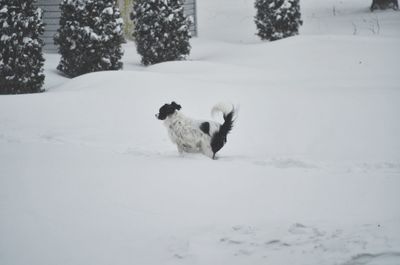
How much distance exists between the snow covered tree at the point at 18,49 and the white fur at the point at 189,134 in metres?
6.47

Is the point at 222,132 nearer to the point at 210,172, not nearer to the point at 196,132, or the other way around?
the point at 196,132

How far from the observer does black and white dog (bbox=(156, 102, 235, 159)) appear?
5.58 m

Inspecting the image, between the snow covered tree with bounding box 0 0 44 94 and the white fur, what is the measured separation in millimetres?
6474

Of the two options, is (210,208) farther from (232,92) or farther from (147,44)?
(147,44)

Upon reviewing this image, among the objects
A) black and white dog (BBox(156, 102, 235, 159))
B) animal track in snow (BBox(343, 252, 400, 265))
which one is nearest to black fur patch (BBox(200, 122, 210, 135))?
black and white dog (BBox(156, 102, 235, 159))

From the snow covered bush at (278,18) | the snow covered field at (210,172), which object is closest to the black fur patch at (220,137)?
the snow covered field at (210,172)

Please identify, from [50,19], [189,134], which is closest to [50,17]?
[50,19]

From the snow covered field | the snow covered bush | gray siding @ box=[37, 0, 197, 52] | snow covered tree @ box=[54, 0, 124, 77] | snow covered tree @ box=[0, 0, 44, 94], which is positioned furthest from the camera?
gray siding @ box=[37, 0, 197, 52]

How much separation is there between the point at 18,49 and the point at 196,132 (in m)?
7.12

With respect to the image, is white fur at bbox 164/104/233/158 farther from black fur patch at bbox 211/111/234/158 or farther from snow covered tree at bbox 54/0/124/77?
snow covered tree at bbox 54/0/124/77

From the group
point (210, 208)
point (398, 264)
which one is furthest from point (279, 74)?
point (398, 264)

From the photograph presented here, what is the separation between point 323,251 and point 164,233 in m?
1.18

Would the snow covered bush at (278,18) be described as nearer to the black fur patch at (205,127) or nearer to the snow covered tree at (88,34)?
the snow covered tree at (88,34)

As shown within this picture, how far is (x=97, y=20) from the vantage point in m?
12.1
